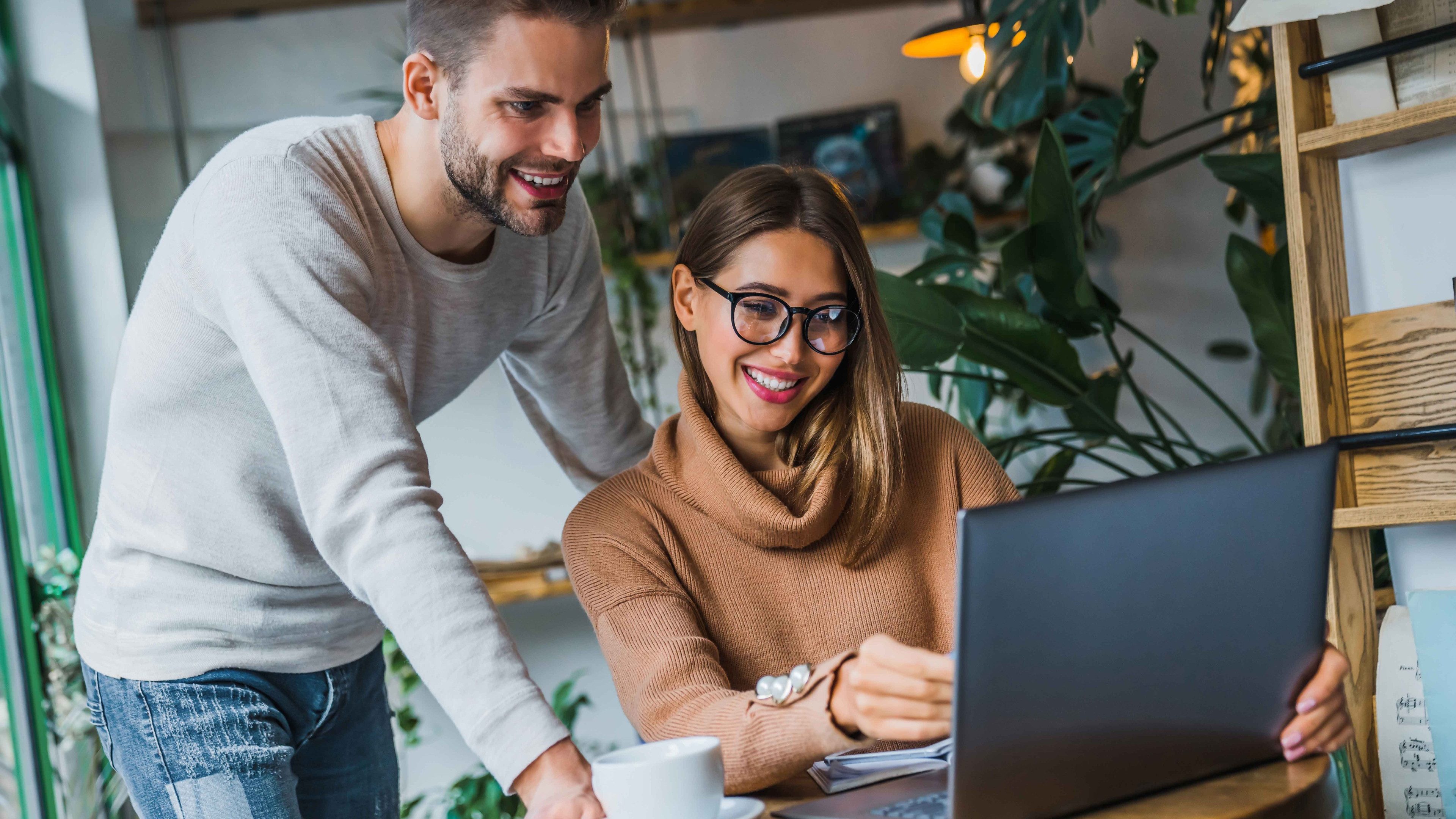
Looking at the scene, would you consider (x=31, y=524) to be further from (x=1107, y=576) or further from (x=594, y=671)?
(x=1107, y=576)

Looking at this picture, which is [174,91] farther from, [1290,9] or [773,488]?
[1290,9]

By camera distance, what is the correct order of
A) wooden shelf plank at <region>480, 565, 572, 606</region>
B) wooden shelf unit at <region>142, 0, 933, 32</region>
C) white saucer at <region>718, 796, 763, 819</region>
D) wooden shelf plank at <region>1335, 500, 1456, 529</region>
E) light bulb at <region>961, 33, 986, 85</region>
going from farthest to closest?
wooden shelf unit at <region>142, 0, 933, 32</region> < wooden shelf plank at <region>480, 565, 572, 606</region> < light bulb at <region>961, 33, 986, 85</region> < wooden shelf plank at <region>1335, 500, 1456, 529</region> < white saucer at <region>718, 796, 763, 819</region>

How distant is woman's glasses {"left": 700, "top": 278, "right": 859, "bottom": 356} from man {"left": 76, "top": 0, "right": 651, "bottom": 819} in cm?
22

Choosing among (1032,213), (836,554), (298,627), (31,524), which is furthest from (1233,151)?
(31,524)

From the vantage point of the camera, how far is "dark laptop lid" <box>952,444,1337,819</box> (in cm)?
64

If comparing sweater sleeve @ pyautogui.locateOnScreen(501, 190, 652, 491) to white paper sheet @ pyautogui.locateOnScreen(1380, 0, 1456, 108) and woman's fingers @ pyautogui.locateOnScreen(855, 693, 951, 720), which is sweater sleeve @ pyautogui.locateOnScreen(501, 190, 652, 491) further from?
white paper sheet @ pyautogui.locateOnScreen(1380, 0, 1456, 108)

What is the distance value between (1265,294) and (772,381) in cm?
110

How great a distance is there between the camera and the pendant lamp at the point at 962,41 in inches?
115

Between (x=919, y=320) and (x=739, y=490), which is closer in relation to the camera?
(x=739, y=490)

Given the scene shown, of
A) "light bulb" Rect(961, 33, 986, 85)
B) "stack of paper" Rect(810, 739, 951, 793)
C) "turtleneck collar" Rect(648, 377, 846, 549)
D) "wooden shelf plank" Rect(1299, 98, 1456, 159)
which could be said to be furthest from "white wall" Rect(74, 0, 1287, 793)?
"stack of paper" Rect(810, 739, 951, 793)

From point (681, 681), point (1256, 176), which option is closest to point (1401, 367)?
point (1256, 176)

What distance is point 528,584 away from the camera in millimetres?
3148

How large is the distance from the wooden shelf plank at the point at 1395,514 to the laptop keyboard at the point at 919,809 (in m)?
0.77

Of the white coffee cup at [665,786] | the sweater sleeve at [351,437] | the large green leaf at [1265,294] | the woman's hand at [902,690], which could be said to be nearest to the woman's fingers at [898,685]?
the woman's hand at [902,690]
